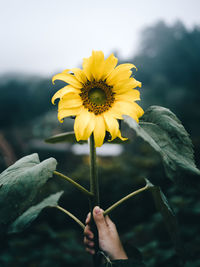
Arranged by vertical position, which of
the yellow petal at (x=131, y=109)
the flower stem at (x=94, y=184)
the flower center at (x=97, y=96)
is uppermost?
the flower center at (x=97, y=96)

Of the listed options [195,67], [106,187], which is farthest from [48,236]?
[195,67]

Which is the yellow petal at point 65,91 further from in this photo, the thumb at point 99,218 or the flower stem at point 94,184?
the thumb at point 99,218

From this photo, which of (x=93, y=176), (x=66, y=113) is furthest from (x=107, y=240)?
(x=66, y=113)

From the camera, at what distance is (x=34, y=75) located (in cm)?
863

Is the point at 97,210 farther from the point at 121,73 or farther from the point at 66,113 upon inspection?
the point at 121,73

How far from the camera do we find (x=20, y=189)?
53cm

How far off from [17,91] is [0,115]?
137cm

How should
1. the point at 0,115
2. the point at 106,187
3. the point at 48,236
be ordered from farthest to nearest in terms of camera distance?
the point at 0,115
the point at 106,187
the point at 48,236

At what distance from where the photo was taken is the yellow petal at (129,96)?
0.67m

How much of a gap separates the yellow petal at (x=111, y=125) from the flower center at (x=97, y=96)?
43 mm

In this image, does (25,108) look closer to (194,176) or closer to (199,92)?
(199,92)

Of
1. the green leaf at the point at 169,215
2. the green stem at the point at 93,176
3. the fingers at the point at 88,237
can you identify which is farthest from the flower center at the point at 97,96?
the fingers at the point at 88,237

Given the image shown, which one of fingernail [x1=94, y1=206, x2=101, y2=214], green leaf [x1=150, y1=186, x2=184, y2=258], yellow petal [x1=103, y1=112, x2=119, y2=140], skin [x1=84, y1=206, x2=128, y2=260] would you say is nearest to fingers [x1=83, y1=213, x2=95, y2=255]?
skin [x1=84, y1=206, x2=128, y2=260]

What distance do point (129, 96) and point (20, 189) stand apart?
1.30 ft
